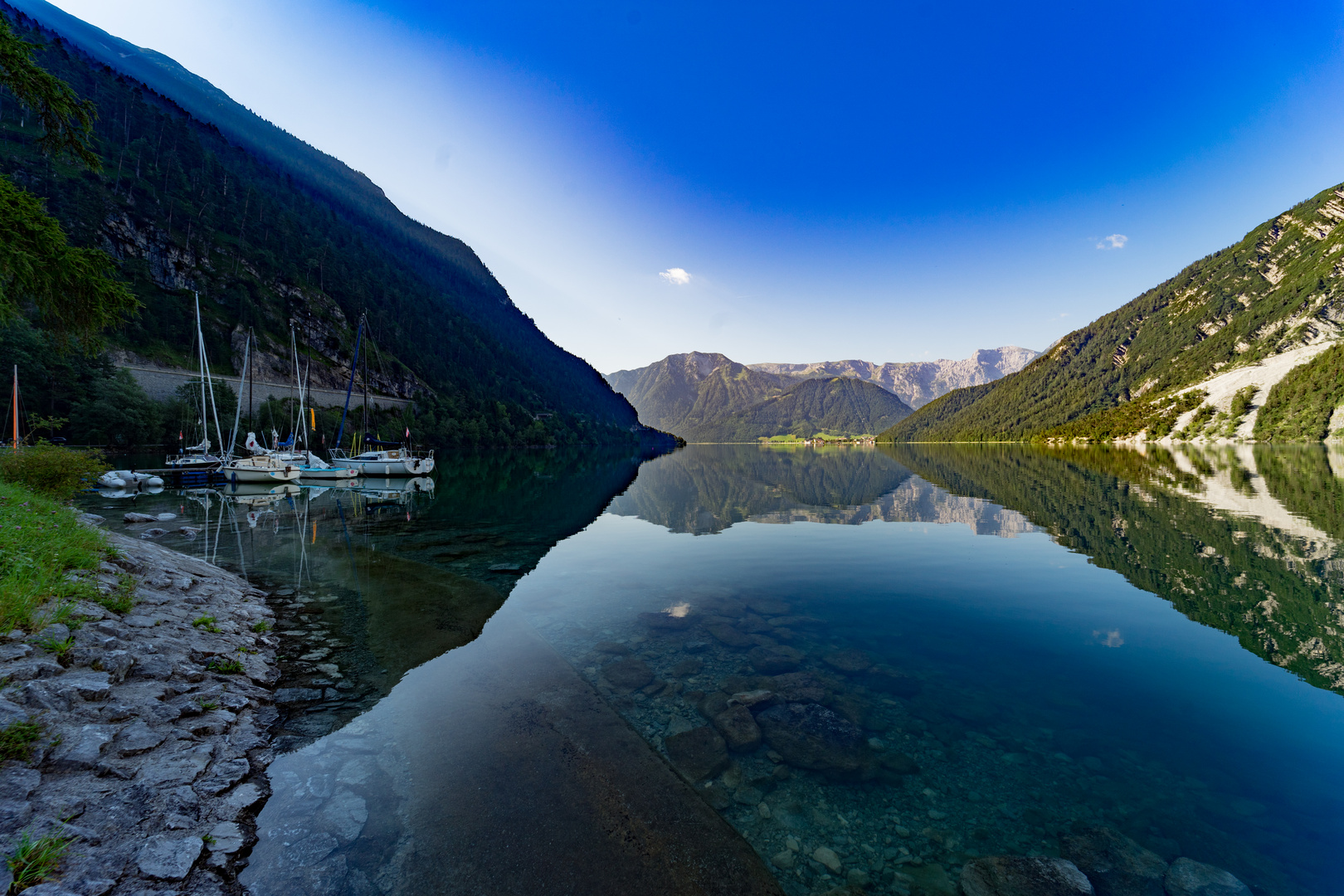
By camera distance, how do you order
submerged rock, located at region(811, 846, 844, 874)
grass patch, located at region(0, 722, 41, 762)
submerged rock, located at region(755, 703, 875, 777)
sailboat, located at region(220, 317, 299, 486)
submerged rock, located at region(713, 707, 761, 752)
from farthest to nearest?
1. sailboat, located at region(220, 317, 299, 486)
2. submerged rock, located at region(713, 707, 761, 752)
3. submerged rock, located at region(755, 703, 875, 777)
4. submerged rock, located at region(811, 846, 844, 874)
5. grass patch, located at region(0, 722, 41, 762)

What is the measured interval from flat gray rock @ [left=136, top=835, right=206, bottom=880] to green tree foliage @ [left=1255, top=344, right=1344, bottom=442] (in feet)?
639

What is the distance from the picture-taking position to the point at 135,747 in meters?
5.65

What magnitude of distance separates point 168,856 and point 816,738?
7828 millimetres

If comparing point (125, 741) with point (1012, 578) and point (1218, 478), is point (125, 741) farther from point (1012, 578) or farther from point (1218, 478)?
point (1218, 478)

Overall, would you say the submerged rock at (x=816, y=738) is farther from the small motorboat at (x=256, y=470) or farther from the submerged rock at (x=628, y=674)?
the small motorboat at (x=256, y=470)

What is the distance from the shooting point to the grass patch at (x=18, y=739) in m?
4.61

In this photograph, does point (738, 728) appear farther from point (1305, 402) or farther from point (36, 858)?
point (1305, 402)

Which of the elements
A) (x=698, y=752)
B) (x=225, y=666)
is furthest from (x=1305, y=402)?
(x=225, y=666)

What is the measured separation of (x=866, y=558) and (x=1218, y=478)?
50.8 metres

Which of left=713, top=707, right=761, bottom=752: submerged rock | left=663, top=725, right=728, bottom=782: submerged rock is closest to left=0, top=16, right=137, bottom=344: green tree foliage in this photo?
left=663, top=725, right=728, bottom=782: submerged rock

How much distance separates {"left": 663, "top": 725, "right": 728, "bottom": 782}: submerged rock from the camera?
718cm

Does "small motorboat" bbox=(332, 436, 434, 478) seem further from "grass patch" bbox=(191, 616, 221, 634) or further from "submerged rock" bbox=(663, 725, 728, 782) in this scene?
"submerged rock" bbox=(663, 725, 728, 782)

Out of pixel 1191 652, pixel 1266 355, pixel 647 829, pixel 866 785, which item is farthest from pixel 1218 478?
pixel 1266 355

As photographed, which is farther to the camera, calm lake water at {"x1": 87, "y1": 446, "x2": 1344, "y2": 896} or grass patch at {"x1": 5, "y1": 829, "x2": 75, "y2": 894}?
calm lake water at {"x1": 87, "y1": 446, "x2": 1344, "y2": 896}
